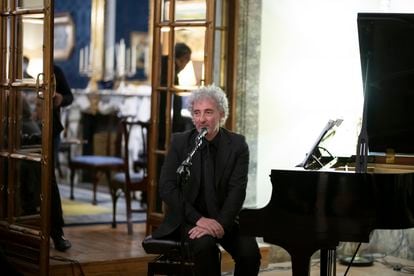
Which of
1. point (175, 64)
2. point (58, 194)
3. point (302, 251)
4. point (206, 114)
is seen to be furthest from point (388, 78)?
point (58, 194)

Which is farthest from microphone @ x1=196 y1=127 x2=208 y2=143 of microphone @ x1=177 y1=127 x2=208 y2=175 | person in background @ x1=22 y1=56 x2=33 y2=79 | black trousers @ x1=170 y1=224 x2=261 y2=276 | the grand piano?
person in background @ x1=22 y1=56 x2=33 y2=79

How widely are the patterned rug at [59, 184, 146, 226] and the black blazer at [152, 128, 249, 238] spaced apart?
9.19 feet

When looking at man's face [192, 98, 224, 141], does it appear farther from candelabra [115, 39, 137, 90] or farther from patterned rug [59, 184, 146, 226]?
candelabra [115, 39, 137, 90]

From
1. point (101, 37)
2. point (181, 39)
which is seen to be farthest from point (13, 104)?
point (101, 37)

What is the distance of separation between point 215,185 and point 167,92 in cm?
162

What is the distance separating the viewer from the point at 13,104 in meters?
5.63

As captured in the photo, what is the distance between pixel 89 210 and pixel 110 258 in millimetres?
2686

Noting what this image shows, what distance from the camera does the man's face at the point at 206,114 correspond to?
461 cm

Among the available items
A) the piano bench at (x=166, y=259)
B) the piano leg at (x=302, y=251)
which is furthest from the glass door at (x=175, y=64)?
the piano leg at (x=302, y=251)

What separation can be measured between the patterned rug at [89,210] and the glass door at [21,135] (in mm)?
1677

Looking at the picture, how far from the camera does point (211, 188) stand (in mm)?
4598

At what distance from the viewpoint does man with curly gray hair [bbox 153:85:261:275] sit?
14.8 feet

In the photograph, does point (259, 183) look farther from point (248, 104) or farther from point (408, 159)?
point (408, 159)

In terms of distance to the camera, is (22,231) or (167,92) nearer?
(22,231)
